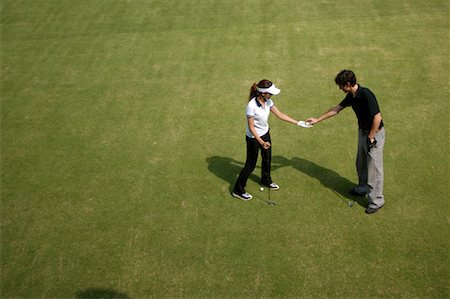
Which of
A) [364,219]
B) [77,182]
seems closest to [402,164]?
[364,219]

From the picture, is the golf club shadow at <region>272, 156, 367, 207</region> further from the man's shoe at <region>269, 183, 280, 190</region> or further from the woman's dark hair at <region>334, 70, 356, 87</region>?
the woman's dark hair at <region>334, 70, 356, 87</region>

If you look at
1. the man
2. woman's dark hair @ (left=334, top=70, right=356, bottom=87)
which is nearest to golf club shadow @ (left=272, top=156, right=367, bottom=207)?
the man

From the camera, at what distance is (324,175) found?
6438 millimetres

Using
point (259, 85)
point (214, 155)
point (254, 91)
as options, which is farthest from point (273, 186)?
point (259, 85)

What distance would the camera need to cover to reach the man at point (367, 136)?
505cm

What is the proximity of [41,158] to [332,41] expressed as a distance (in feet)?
24.6

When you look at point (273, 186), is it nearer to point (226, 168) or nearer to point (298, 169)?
point (298, 169)

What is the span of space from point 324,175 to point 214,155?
2010 millimetres

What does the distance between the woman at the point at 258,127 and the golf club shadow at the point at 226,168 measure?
0.42 m

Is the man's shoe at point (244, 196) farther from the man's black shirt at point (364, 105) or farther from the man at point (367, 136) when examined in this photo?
the man's black shirt at point (364, 105)

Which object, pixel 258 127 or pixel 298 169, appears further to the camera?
pixel 298 169

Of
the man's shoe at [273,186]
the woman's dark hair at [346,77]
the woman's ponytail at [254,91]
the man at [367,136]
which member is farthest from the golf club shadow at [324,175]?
the woman's dark hair at [346,77]

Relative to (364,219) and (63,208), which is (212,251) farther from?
(63,208)

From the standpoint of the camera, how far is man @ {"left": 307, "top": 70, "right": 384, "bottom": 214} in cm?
505
